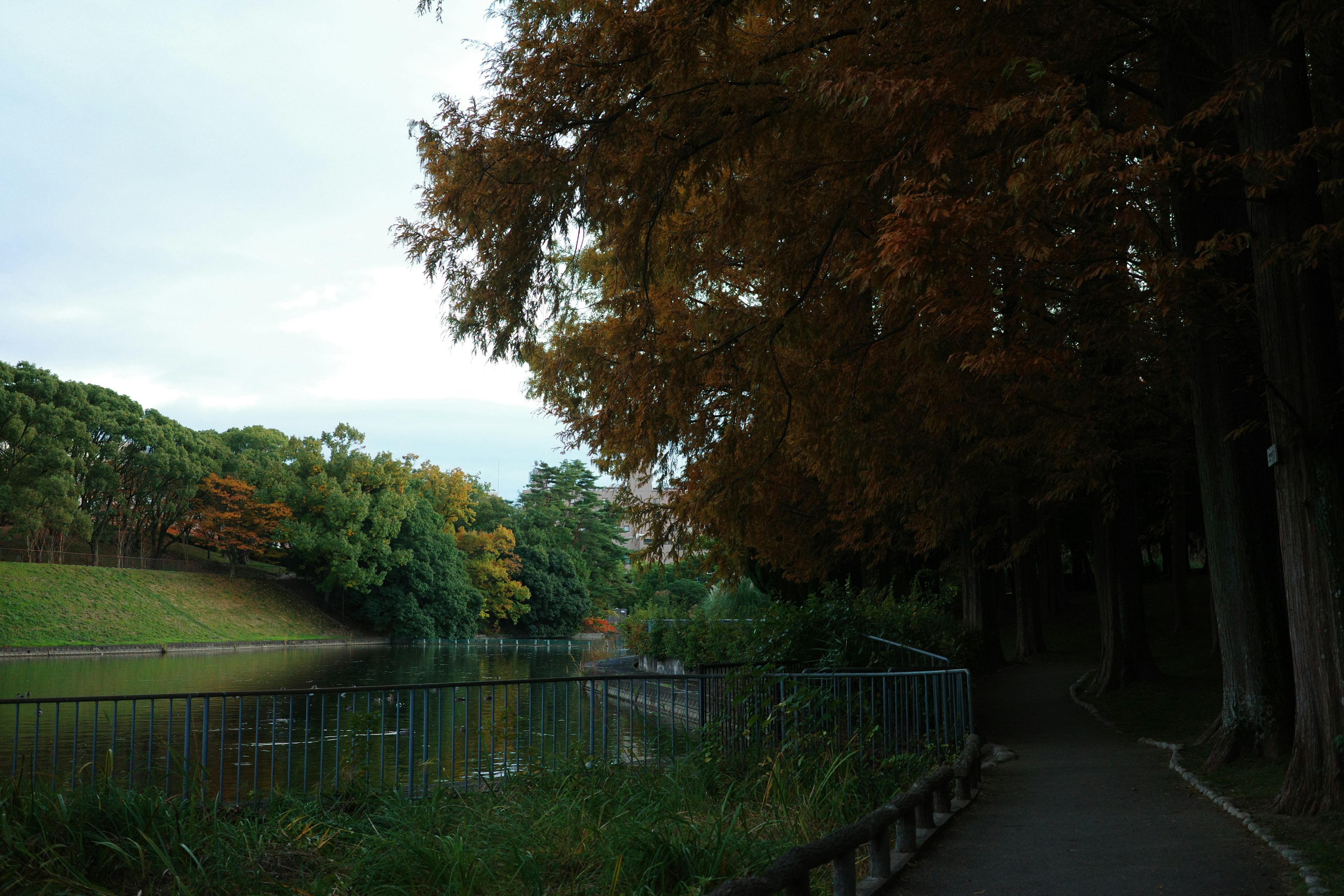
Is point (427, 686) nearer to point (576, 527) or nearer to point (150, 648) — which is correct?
point (150, 648)

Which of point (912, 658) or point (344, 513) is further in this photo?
point (344, 513)

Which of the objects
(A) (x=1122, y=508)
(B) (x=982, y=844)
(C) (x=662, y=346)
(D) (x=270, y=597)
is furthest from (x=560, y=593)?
(B) (x=982, y=844)

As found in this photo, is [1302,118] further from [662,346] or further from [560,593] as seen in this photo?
[560,593]

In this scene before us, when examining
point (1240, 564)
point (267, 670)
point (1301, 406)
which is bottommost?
point (267, 670)

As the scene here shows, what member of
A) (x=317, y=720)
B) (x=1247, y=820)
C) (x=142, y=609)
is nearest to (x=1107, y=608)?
(x=1247, y=820)

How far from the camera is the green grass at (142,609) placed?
44.1 m

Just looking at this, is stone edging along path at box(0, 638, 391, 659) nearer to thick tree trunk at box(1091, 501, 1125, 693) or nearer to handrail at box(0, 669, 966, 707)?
handrail at box(0, 669, 966, 707)

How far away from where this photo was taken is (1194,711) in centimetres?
1460

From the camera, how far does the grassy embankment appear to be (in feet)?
21.6

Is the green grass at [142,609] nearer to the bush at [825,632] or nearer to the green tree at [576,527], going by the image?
the green tree at [576,527]

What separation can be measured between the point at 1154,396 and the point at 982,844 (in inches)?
363

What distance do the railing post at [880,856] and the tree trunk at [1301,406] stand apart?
3.44 meters

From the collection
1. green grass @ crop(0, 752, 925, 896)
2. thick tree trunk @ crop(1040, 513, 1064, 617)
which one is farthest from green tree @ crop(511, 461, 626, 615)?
green grass @ crop(0, 752, 925, 896)

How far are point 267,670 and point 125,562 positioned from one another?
29182 mm
